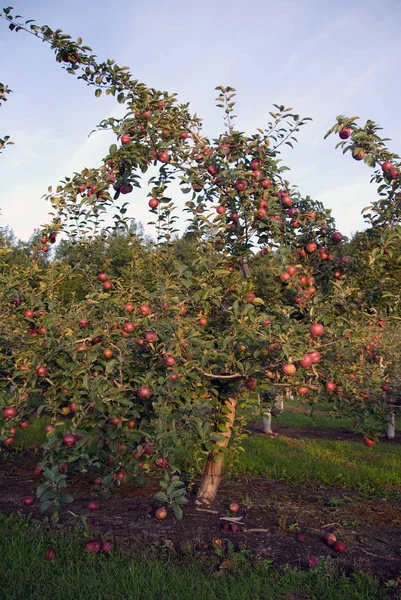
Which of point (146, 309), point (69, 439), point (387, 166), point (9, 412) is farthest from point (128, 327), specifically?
point (387, 166)

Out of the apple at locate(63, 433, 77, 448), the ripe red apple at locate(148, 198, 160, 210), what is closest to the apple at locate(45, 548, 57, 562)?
the apple at locate(63, 433, 77, 448)

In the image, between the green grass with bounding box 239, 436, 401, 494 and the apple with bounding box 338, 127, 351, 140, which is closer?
the apple with bounding box 338, 127, 351, 140

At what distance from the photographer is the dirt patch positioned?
4.05 m

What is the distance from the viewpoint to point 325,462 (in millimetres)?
7352

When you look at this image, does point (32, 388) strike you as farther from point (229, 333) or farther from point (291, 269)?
point (291, 269)

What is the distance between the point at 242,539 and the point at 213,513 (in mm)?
693

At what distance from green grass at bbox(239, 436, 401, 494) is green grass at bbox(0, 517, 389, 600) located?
2780 mm

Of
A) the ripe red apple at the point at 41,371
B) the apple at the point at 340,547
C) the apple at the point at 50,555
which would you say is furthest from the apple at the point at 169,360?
the apple at the point at 340,547

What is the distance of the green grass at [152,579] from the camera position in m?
3.23

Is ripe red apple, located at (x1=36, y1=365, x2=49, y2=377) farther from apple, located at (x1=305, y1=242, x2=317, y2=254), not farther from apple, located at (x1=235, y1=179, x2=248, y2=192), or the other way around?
apple, located at (x1=305, y1=242, x2=317, y2=254)

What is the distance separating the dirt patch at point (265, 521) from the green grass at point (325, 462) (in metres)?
0.44

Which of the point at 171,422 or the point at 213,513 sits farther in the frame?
the point at 213,513

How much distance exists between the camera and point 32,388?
3926 millimetres

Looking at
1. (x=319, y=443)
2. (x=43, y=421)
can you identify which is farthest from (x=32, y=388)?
(x=43, y=421)
